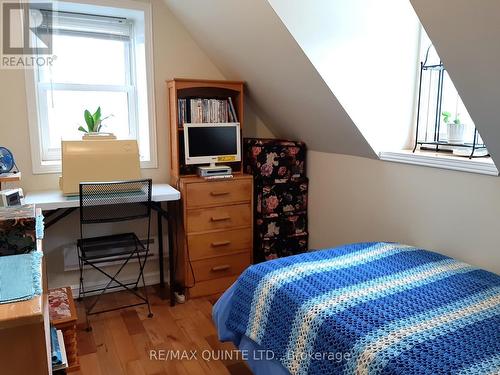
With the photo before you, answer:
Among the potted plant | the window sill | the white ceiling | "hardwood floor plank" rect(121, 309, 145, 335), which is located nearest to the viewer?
the white ceiling

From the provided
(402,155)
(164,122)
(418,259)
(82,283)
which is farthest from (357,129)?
(82,283)

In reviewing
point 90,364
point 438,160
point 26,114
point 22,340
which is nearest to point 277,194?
point 438,160

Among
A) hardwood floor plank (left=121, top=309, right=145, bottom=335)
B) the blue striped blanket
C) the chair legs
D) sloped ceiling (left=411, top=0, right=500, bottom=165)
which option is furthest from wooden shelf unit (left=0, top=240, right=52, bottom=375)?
the chair legs

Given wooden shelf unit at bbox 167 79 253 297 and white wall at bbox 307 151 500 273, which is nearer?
white wall at bbox 307 151 500 273

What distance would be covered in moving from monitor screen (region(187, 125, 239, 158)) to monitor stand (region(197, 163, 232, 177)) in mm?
97

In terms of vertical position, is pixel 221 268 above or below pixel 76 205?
below

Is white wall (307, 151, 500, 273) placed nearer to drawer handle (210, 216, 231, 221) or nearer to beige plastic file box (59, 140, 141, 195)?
drawer handle (210, 216, 231, 221)

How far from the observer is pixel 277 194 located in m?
3.14

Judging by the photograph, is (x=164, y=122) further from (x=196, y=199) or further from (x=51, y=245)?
(x=51, y=245)

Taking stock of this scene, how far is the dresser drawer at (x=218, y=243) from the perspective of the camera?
2871 millimetres

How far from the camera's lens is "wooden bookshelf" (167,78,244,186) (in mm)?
2854

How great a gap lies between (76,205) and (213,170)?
0.94 metres

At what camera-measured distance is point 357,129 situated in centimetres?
245

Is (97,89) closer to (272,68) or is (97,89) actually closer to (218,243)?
(272,68)
